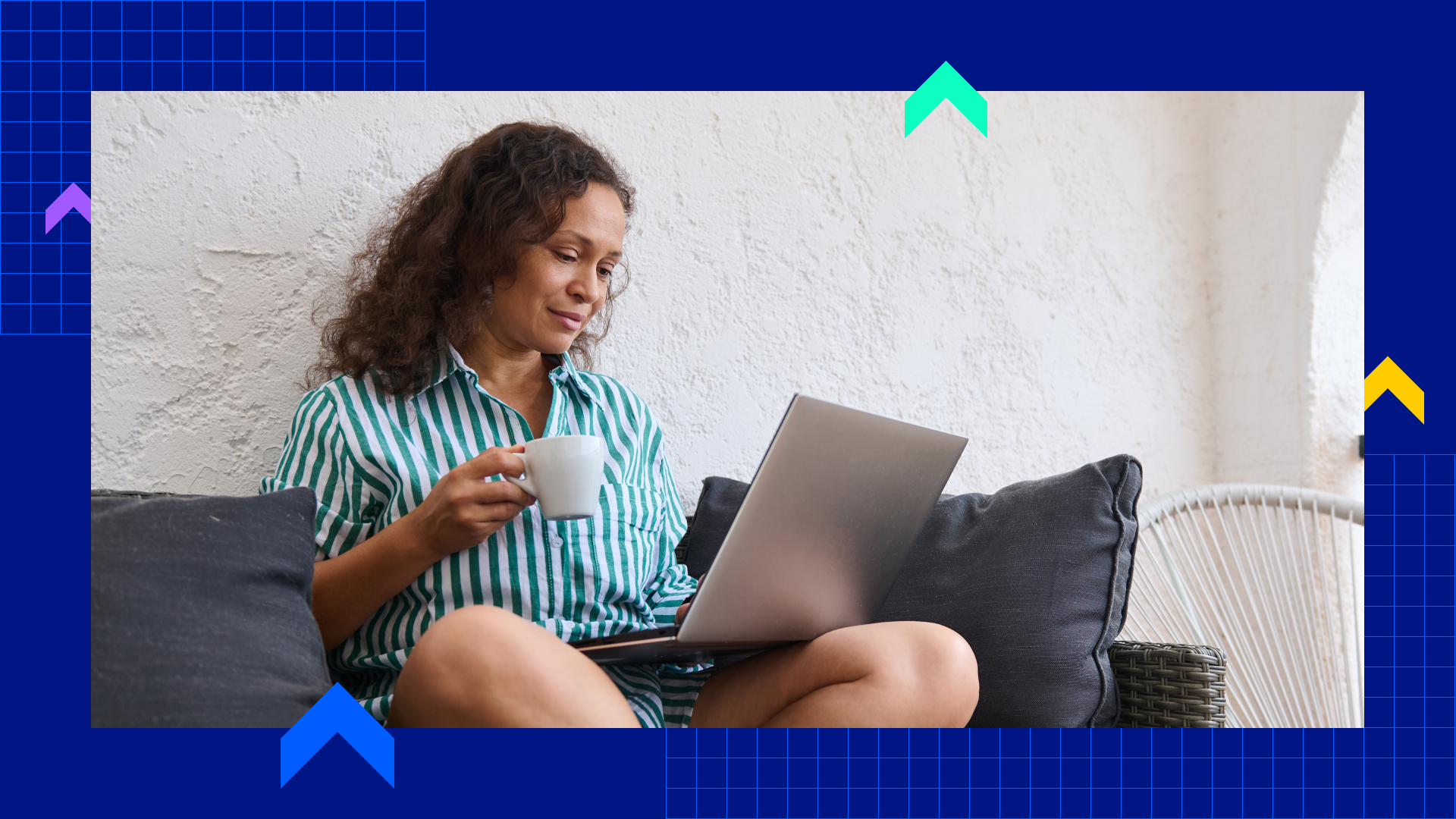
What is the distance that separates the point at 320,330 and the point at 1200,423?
1890 mm

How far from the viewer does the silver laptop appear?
99 cm

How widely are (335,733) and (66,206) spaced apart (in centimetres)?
59

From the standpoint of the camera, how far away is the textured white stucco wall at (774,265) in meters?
1.43

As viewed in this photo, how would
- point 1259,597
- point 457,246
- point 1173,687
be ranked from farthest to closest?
1. point 1259,597
2. point 457,246
3. point 1173,687

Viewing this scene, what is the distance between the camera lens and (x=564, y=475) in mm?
1062

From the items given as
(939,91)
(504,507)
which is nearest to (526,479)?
(504,507)

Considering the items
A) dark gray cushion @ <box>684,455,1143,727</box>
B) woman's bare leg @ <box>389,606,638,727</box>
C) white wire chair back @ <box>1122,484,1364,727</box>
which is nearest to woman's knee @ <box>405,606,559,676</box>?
woman's bare leg @ <box>389,606,638,727</box>

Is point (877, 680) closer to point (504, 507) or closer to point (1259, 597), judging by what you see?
point (504, 507)

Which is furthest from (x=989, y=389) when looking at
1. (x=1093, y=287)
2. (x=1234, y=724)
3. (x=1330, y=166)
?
(x=1330, y=166)

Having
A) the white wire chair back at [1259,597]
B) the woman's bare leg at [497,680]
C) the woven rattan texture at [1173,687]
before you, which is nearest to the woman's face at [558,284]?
the woman's bare leg at [497,680]

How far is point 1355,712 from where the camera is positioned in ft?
6.65

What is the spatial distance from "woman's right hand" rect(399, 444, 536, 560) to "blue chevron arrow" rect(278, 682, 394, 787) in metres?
0.26

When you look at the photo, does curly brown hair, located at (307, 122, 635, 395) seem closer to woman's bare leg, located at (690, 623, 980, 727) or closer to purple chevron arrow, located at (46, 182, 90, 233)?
purple chevron arrow, located at (46, 182, 90, 233)
